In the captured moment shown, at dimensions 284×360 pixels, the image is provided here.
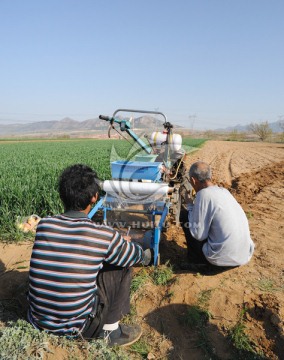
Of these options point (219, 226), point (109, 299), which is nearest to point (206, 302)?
point (219, 226)

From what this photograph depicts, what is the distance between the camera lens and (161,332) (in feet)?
9.50

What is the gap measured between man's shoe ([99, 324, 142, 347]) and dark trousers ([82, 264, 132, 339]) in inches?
4.3

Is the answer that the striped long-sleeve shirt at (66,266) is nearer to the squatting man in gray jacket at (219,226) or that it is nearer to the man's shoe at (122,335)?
the man's shoe at (122,335)

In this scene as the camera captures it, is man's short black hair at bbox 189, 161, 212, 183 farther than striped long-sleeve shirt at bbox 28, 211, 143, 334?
Yes

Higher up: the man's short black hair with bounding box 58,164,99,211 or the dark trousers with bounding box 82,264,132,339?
the man's short black hair with bounding box 58,164,99,211

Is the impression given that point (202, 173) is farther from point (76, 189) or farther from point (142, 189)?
point (76, 189)

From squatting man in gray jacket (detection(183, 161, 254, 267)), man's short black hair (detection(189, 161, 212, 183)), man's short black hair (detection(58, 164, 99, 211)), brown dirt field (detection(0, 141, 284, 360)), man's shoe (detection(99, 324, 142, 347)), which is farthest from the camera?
man's short black hair (detection(189, 161, 212, 183))

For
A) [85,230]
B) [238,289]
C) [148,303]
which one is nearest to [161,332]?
[148,303]

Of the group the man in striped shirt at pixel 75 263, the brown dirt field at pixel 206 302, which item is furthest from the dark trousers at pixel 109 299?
the brown dirt field at pixel 206 302

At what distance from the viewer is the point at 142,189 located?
4.52 metres

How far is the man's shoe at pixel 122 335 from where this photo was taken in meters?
2.52

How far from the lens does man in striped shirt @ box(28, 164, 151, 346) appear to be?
2105mm

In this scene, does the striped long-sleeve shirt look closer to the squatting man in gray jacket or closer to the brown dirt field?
the brown dirt field

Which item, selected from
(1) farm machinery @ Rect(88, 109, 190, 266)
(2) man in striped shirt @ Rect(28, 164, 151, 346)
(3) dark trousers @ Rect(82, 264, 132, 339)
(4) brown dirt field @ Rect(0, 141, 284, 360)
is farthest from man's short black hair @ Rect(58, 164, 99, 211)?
(1) farm machinery @ Rect(88, 109, 190, 266)
